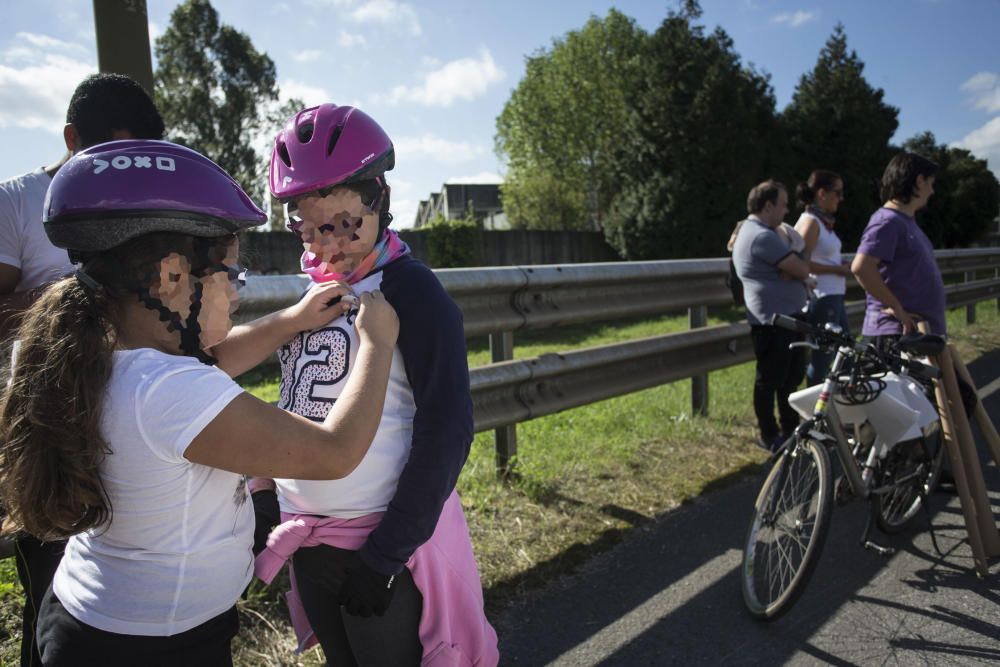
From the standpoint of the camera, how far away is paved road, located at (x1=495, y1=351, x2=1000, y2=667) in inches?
108

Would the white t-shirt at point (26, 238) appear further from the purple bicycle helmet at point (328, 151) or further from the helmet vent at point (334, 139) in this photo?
the helmet vent at point (334, 139)

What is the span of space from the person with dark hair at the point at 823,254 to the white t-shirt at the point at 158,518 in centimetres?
569

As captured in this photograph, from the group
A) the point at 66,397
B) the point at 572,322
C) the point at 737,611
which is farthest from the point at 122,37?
the point at 737,611

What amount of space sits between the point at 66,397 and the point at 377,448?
64cm

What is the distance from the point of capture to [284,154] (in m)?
1.76

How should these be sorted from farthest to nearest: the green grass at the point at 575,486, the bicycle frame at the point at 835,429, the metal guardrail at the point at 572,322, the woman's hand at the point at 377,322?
the metal guardrail at the point at 572,322 → the bicycle frame at the point at 835,429 → the green grass at the point at 575,486 → the woman's hand at the point at 377,322

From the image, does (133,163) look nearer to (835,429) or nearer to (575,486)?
(835,429)

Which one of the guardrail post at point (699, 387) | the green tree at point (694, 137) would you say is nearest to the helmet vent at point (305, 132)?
the guardrail post at point (699, 387)

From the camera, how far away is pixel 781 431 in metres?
5.38

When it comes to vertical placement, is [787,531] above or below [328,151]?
below

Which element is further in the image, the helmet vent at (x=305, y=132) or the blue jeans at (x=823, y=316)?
the blue jeans at (x=823, y=316)

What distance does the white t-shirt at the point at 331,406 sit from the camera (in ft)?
5.55

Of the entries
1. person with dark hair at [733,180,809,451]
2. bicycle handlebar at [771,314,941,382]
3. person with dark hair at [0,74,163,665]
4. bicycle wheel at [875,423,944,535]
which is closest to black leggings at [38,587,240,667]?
person with dark hair at [0,74,163,665]

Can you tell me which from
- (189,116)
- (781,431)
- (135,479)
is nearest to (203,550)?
(135,479)
